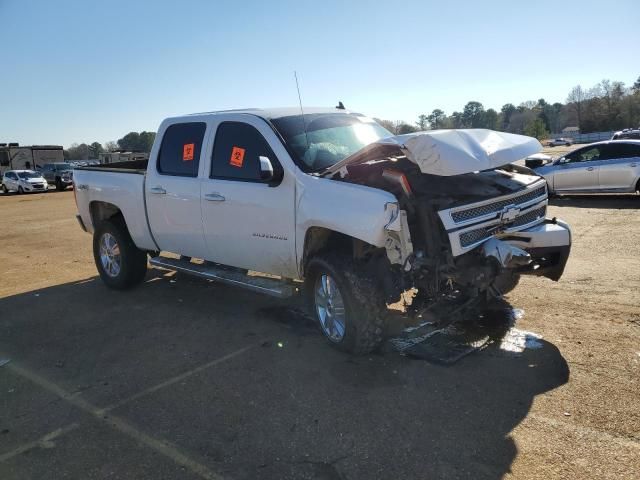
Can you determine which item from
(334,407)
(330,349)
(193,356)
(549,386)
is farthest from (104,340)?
(549,386)

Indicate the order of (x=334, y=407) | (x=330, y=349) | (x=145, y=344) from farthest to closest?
(x=145, y=344) < (x=330, y=349) < (x=334, y=407)

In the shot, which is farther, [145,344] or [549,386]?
[145,344]

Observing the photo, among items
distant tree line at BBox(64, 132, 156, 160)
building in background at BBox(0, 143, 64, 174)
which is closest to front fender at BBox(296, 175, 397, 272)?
building in background at BBox(0, 143, 64, 174)

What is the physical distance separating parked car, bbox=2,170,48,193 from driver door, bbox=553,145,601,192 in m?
28.8

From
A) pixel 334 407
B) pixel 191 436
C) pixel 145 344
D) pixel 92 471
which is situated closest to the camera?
pixel 92 471

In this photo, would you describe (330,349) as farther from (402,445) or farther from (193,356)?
(402,445)

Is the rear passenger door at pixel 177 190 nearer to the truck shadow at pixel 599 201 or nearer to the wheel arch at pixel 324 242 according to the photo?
the wheel arch at pixel 324 242

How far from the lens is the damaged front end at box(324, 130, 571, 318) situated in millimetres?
4113

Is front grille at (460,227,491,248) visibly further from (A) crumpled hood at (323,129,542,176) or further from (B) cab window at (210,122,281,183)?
(B) cab window at (210,122,281,183)

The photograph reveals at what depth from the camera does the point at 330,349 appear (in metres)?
4.90

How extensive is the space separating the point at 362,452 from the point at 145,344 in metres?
2.84

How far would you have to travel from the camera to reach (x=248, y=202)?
5.32m

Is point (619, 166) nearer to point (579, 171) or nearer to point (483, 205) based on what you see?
point (579, 171)

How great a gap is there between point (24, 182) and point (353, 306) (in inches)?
1286
